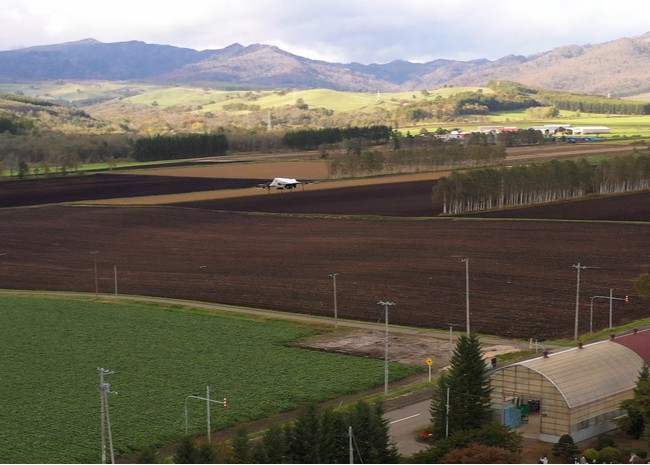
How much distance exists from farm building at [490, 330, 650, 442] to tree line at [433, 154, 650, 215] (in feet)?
260

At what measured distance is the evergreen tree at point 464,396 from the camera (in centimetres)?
4262

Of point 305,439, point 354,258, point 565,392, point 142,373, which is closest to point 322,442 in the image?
point 305,439

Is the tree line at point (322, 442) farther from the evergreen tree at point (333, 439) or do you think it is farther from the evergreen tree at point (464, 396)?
the evergreen tree at point (464, 396)

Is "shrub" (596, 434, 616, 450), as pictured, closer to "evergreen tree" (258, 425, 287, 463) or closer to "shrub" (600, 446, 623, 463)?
"shrub" (600, 446, 623, 463)

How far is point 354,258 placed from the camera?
95500 millimetres

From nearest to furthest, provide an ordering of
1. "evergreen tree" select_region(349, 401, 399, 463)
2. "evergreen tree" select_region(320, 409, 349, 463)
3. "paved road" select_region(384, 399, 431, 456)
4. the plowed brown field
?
1. "evergreen tree" select_region(320, 409, 349, 463)
2. "evergreen tree" select_region(349, 401, 399, 463)
3. "paved road" select_region(384, 399, 431, 456)
4. the plowed brown field

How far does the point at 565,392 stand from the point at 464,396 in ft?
16.1

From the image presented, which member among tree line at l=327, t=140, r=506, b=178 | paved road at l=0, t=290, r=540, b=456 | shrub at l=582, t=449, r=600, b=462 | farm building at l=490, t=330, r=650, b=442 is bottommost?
paved road at l=0, t=290, r=540, b=456

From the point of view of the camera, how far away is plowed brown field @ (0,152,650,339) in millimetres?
74688

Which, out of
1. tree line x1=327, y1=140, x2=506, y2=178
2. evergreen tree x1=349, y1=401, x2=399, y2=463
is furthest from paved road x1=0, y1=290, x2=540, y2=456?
tree line x1=327, y1=140, x2=506, y2=178

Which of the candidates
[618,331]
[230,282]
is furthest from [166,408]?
[230,282]

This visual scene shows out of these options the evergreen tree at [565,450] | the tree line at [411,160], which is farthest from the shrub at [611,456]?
the tree line at [411,160]

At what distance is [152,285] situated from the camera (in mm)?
88625

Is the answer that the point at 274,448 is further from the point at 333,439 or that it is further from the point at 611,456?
the point at 611,456
